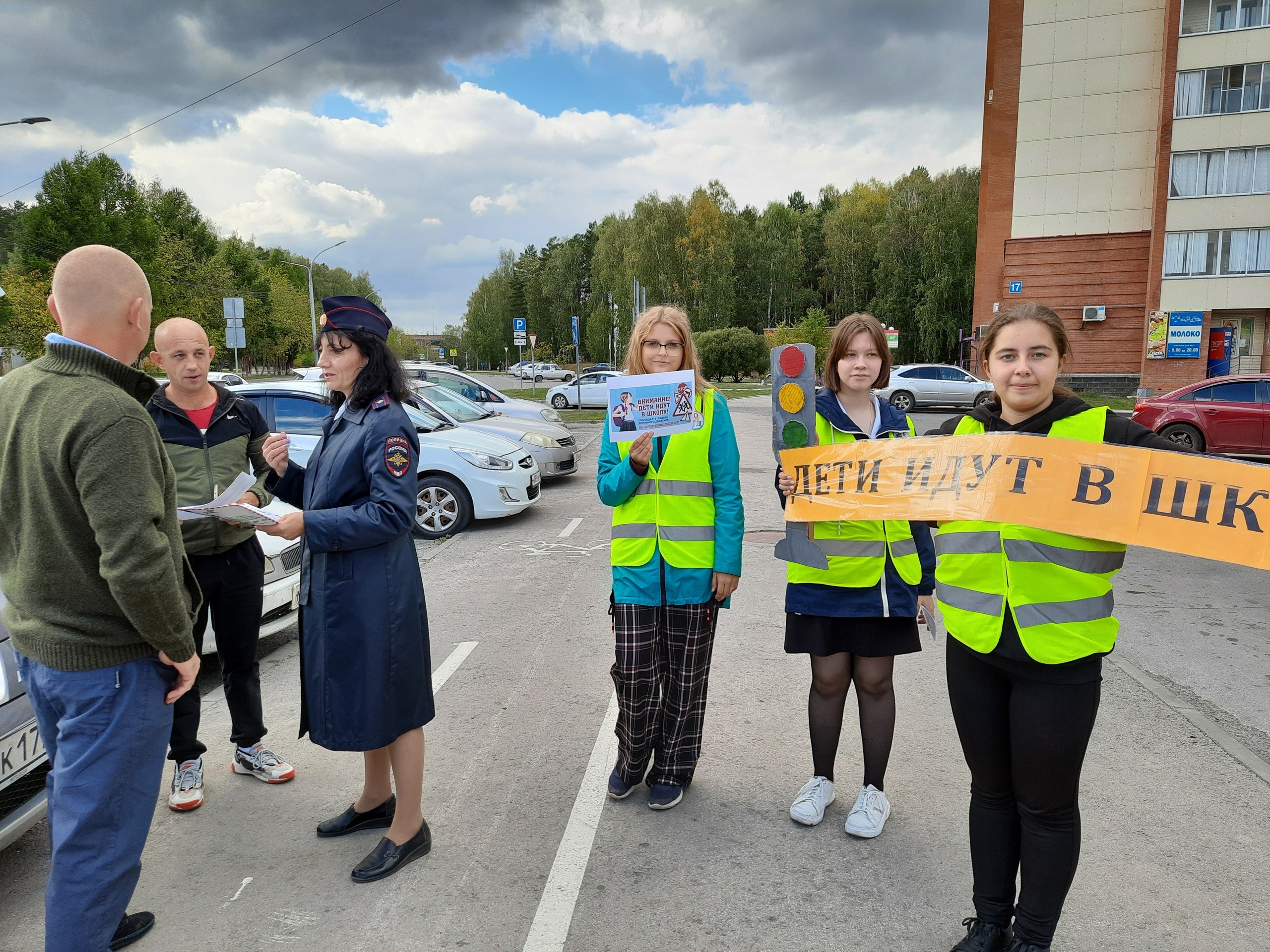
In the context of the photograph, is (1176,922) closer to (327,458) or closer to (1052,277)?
(327,458)

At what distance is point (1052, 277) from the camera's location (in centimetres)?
3491

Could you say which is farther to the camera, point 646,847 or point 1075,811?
point 646,847

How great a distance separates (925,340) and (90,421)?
52690 millimetres

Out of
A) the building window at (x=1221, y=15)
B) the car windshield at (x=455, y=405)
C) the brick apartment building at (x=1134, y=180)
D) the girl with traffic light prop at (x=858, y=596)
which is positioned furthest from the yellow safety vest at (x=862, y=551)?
the building window at (x=1221, y=15)

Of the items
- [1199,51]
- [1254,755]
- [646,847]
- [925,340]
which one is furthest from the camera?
[925,340]

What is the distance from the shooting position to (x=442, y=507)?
953 cm

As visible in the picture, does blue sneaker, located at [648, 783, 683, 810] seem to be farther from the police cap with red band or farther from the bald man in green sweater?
the police cap with red band

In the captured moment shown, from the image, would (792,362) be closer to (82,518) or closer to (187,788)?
(82,518)

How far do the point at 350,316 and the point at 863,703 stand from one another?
8.07ft

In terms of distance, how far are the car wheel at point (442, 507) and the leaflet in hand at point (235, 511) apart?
6.44 metres

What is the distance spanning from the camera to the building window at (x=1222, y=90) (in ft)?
97.8

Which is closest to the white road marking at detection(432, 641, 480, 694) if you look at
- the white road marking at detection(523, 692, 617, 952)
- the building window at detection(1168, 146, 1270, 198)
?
the white road marking at detection(523, 692, 617, 952)

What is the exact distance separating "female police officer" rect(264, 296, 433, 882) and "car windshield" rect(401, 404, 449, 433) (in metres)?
6.84

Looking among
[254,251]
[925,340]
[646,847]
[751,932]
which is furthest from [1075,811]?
[254,251]
